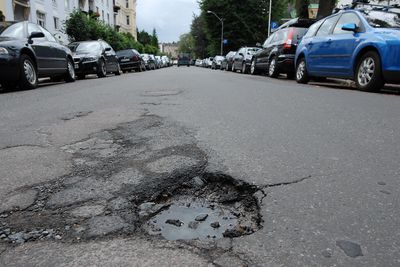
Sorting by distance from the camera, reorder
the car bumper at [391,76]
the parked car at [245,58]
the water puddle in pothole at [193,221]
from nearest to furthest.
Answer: the water puddle in pothole at [193,221] → the car bumper at [391,76] → the parked car at [245,58]

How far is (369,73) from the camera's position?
25.3ft

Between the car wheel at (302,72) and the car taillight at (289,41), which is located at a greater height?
the car taillight at (289,41)

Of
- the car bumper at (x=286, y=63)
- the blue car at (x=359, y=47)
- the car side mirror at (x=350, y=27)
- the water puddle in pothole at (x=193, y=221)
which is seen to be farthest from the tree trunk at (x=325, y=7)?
the water puddle in pothole at (x=193, y=221)

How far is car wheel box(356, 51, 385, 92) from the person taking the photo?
292 inches

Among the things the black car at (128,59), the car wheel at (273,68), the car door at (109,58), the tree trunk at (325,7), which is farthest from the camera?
the black car at (128,59)

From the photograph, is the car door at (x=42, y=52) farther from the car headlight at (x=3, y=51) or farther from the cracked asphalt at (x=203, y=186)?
the cracked asphalt at (x=203, y=186)

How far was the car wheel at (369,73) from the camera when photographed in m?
7.41

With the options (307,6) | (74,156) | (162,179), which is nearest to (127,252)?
(162,179)

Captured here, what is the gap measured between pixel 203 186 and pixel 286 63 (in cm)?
1052

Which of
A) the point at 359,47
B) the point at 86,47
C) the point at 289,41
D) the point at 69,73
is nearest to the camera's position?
the point at 359,47

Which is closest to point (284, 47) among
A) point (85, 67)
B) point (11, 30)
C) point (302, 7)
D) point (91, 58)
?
point (91, 58)

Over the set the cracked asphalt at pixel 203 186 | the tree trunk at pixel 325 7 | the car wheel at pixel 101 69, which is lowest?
the car wheel at pixel 101 69

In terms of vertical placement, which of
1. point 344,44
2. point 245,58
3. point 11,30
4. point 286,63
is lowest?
point 245,58

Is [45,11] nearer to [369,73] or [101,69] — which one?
[101,69]
